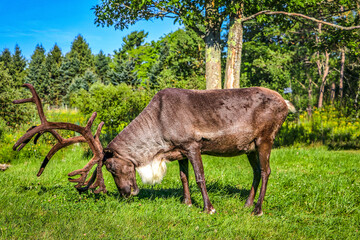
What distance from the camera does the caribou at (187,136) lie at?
4.92m

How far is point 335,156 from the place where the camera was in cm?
970

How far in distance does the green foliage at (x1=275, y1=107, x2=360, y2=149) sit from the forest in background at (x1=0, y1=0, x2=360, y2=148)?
1.6 inches

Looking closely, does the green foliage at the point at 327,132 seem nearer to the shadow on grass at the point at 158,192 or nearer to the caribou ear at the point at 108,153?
the shadow on grass at the point at 158,192

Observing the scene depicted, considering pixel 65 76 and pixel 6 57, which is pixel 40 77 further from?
pixel 6 57

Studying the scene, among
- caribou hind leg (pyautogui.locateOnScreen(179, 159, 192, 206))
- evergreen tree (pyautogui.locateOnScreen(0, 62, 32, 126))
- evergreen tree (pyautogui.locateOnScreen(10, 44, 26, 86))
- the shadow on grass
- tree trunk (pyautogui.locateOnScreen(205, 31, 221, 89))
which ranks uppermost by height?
evergreen tree (pyautogui.locateOnScreen(10, 44, 26, 86))

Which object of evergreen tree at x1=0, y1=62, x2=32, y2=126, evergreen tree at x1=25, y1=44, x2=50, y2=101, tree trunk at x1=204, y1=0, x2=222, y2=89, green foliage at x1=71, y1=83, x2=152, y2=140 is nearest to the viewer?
tree trunk at x1=204, y1=0, x2=222, y2=89

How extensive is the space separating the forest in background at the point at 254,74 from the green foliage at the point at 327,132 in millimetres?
41

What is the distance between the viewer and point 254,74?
27.4 metres

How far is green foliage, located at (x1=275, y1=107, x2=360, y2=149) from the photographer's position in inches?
505

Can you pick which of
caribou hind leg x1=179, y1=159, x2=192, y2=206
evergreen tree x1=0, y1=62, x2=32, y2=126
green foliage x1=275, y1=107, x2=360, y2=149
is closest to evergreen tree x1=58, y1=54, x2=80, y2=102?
evergreen tree x1=0, y1=62, x2=32, y2=126

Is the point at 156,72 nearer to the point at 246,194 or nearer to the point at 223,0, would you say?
the point at 223,0

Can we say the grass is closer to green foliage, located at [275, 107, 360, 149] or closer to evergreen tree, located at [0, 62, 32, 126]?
green foliage, located at [275, 107, 360, 149]

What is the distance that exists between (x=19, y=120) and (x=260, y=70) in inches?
789

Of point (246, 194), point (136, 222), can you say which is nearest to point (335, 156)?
point (246, 194)
